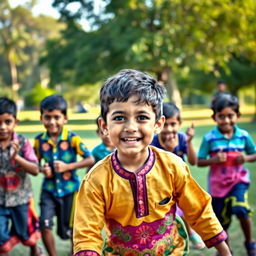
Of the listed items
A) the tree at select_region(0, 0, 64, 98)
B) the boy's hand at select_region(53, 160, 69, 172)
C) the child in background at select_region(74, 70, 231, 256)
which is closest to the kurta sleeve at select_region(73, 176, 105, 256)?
the child in background at select_region(74, 70, 231, 256)

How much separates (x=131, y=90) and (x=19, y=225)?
2.08 m

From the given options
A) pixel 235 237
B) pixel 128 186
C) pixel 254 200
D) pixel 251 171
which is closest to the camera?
pixel 128 186

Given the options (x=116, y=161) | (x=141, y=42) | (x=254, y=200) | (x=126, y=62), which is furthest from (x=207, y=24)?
(x=116, y=161)

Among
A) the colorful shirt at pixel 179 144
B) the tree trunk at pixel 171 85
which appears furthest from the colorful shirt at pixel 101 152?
the tree trunk at pixel 171 85

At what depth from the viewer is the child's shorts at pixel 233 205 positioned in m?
3.47

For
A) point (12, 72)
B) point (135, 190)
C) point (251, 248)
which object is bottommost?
point (251, 248)

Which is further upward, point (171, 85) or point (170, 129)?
point (171, 85)

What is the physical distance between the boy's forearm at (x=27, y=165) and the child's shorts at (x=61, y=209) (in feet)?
1.19

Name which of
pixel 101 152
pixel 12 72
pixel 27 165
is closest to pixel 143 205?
pixel 27 165

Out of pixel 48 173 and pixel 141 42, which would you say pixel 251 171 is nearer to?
pixel 48 173

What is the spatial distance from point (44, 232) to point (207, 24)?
1466cm

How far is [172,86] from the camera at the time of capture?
2283 cm

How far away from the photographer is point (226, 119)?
3.61 m

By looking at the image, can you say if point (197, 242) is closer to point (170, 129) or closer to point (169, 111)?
point (170, 129)
